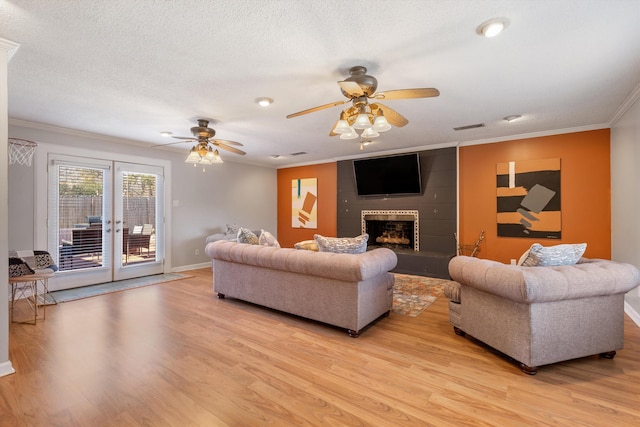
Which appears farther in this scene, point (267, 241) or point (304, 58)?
point (267, 241)

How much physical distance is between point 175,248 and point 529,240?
6.58m

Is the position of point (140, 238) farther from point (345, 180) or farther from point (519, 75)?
point (519, 75)

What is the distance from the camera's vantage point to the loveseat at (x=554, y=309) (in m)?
2.10

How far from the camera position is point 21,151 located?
4004 millimetres

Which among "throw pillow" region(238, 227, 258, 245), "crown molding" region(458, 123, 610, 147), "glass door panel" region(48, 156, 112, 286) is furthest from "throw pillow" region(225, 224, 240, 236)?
"crown molding" region(458, 123, 610, 147)

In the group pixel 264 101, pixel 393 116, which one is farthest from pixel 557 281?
pixel 264 101

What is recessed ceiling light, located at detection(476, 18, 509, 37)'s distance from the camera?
191 centimetres

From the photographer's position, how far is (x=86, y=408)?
1.79m

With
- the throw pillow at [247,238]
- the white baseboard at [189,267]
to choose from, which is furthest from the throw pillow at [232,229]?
the throw pillow at [247,238]

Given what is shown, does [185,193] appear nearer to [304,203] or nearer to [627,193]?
[304,203]

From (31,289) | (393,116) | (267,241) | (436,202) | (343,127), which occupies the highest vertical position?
(393,116)

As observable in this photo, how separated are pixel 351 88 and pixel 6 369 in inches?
135

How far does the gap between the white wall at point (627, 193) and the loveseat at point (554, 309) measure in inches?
54.6

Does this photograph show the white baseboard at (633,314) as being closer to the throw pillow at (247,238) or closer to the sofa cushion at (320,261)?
the sofa cushion at (320,261)
